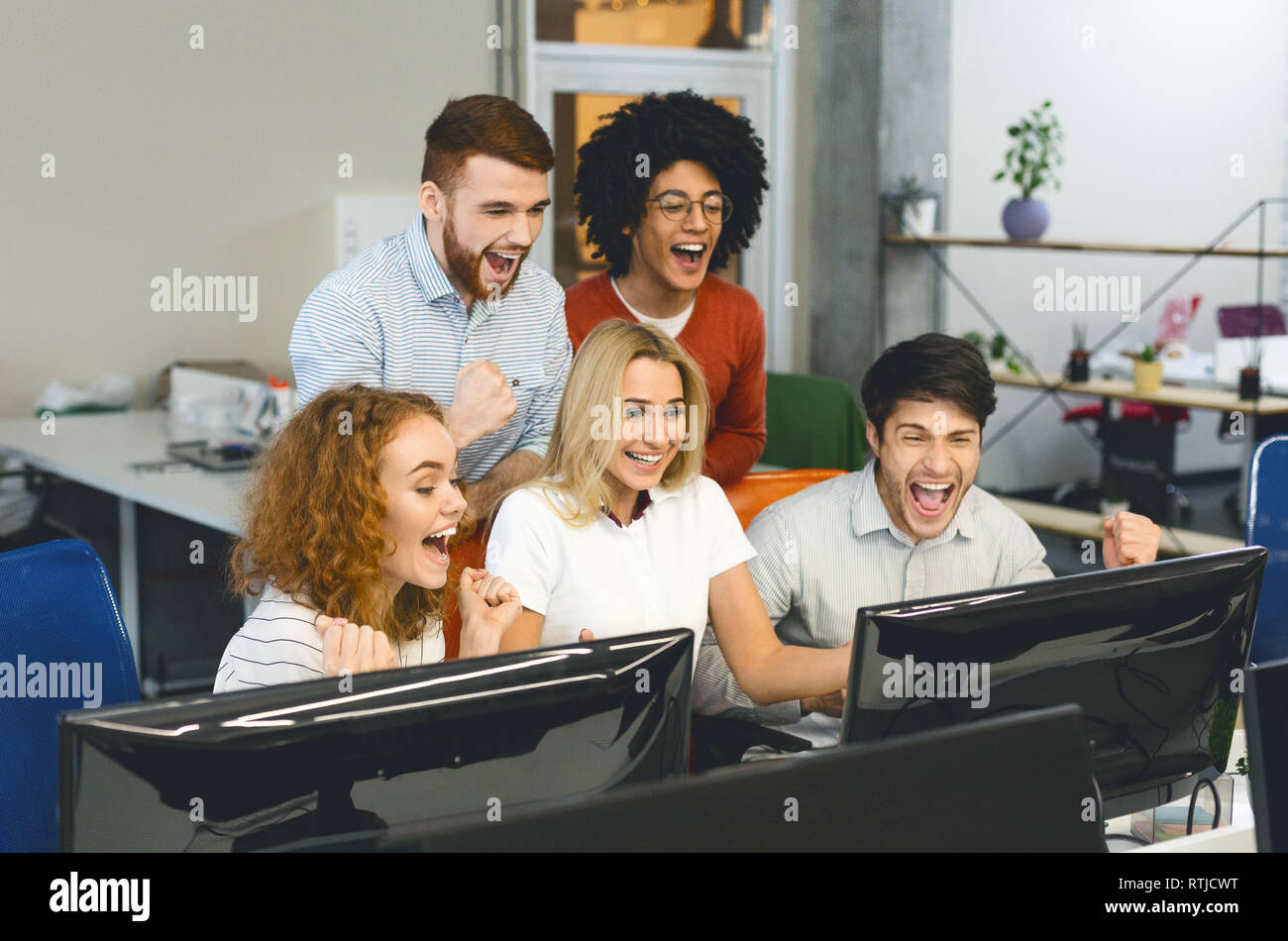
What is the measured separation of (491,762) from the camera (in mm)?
962

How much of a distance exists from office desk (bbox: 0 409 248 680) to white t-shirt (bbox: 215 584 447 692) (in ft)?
4.60

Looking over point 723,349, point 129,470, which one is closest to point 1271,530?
point 723,349

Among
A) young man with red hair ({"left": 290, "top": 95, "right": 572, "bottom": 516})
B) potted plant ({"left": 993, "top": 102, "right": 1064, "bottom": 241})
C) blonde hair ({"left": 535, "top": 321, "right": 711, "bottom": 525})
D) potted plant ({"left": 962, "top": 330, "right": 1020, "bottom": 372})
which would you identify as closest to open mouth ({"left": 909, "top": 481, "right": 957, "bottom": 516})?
blonde hair ({"left": 535, "top": 321, "right": 711, "bottom": 525})

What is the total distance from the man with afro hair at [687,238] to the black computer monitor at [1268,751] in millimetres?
1649

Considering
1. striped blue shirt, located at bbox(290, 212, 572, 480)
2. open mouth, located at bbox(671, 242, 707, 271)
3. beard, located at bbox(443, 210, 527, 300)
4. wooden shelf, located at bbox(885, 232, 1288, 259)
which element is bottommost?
striped blue shirt, located at bbox(290, 212, 572, 480)

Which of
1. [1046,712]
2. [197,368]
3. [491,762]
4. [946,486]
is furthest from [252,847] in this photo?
[197,368]

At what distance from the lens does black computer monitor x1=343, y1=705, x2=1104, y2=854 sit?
2.29 ft

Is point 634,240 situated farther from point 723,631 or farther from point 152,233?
point 152,233

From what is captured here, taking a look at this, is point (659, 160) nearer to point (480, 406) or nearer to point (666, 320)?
point (666, 320)

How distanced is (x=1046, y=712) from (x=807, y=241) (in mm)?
4977

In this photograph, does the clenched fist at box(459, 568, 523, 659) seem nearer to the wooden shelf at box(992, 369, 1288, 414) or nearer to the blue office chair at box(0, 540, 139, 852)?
the blue office chair at box(0, 540, 139, 852)

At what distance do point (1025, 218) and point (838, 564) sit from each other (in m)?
3.78

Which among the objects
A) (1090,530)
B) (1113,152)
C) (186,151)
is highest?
(1113,152)

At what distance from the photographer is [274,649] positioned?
160cm
